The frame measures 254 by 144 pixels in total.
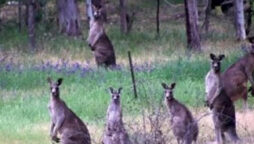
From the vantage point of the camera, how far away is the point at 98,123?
14883mm

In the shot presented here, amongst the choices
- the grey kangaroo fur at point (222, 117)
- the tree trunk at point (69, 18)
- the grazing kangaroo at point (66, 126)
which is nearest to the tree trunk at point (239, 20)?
the tree trunk at point (69, 18)

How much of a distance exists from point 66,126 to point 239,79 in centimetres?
450

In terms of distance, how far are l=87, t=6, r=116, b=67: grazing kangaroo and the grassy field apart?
27 centimetres

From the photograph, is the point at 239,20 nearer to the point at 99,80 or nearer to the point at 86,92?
the point at 99,80

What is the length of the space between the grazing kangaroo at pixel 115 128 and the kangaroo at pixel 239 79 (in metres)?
3.82

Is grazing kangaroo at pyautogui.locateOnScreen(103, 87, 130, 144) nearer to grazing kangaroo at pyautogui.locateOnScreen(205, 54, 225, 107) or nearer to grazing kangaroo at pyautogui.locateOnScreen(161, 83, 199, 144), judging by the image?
grazing kangaroo at pyautogui.locateOnScreen(161, 83, 199, 144)

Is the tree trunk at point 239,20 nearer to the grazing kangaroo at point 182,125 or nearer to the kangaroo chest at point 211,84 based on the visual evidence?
the kangaroo chest at point 211,84

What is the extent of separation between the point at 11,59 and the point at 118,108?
12672mm

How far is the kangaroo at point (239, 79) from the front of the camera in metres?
16.0

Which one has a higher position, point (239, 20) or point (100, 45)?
point (100, 45)

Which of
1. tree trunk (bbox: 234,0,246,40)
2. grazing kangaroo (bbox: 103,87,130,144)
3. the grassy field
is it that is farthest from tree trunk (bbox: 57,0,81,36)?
grazing kangaroo (bbox: 103,87,130,144)

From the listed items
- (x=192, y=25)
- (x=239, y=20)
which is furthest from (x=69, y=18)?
(x=192, y=25)

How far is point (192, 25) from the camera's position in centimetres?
2833

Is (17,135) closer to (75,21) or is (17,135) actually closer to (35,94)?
(35,94)
